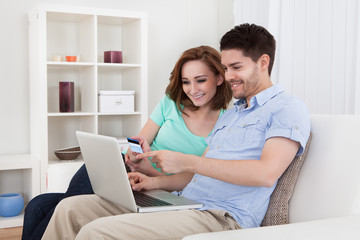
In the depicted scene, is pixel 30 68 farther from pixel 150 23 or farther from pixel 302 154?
pixel 302 154

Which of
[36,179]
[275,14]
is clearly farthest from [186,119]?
[36,179]

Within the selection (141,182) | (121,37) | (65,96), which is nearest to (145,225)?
(141,182)

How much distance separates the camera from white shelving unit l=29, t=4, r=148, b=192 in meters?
3.31

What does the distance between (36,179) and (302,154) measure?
2252 millimetres

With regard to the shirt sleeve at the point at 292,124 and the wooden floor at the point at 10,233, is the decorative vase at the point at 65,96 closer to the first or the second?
the wooden floor at the point at 10,233

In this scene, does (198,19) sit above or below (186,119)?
above

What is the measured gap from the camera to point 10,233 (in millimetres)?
3146

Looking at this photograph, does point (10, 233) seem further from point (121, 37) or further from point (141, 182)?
point (121, 37)

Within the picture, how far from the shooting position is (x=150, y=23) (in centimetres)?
405

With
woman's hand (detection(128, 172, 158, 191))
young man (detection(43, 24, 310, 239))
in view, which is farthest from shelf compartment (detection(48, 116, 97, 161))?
young man (detection(43, 24, 310, 239))

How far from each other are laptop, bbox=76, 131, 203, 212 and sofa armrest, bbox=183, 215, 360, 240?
0.44m

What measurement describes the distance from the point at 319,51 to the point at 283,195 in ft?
4.61

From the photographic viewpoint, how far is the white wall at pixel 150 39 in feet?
11.6

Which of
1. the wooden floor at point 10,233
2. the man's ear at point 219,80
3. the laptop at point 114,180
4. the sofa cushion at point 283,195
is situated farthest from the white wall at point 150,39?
the sofa cushion at point 283,195
